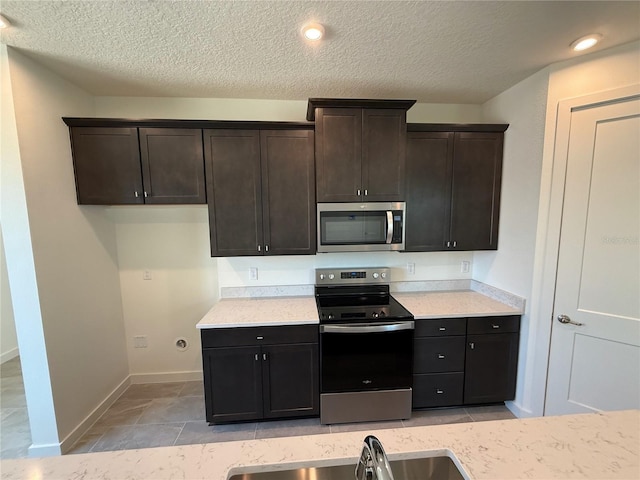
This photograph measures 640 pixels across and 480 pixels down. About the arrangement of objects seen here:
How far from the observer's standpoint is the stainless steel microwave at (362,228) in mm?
2314

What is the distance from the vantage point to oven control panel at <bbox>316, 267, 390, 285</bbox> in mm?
2633

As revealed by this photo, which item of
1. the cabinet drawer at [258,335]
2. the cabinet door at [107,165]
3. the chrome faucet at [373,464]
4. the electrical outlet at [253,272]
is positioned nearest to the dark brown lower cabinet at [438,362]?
the cabinet drawer at [258,335]

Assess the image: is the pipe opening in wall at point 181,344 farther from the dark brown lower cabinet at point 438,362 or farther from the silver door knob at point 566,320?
the silver door knob at point 566,320

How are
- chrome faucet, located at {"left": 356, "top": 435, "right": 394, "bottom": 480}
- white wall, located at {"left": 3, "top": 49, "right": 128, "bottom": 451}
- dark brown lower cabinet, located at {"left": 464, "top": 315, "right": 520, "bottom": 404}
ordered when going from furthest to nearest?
1. dark brown lower cabinet, located at {"left": 464, "top": 315, "right": 520, "bottom": 404}
2. white wall, located at {"left": 3, "top": 49, "right": 128, "bottom": 451}
3. chrome faucet, located at {"left": 356, "top": 435, "right": 394, "bottom": 480}

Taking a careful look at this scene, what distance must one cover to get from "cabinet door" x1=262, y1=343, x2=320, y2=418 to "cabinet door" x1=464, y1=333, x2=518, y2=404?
51.7 inches

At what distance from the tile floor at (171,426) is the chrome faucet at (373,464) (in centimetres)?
168

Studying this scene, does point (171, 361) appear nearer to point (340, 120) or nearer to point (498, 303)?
point (340, 120)

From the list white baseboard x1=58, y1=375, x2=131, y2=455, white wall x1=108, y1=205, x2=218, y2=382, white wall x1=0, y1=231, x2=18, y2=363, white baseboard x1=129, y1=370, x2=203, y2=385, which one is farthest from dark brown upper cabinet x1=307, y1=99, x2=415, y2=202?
white wall x1=0, y1=231, x2=18, y2=363

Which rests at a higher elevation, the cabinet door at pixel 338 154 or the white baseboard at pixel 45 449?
the cabinet door at pixel 338 154

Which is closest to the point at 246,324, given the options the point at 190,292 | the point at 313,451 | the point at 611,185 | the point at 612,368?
the point at 190,292

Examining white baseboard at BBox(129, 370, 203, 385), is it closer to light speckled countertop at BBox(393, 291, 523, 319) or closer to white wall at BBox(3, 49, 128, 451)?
white wall at BBox(3, 49, 128, 451)

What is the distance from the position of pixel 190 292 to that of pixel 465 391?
8.94 feet

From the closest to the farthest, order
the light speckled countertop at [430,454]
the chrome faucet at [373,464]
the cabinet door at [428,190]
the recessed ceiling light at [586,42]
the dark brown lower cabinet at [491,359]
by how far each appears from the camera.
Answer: the chrome faucet at [373,464] < the light speckled countertop at [430,454] < the recessed ceiling light at [586,42] < the dark brown lower cabinet at [491,359] < the cabinet door at [428,190]

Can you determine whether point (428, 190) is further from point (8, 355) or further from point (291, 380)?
point (8, 355)
